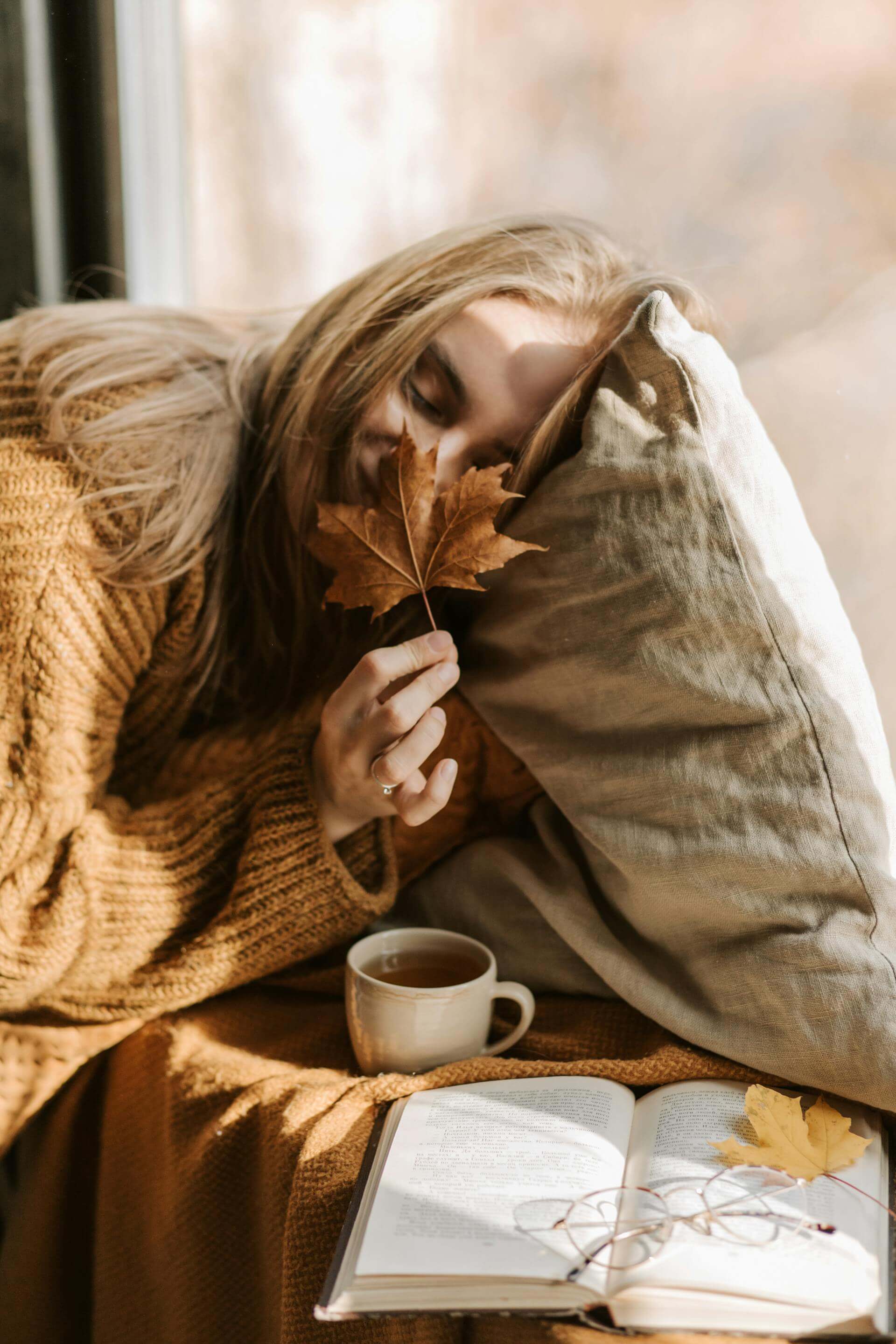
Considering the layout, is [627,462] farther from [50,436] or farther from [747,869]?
[50,436]

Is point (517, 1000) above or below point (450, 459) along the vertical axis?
below

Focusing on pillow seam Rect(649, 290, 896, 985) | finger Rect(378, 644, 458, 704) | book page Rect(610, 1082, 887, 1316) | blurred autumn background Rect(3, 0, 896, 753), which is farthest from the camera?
blurred autumn background Rect(3, 0, 896, 753)

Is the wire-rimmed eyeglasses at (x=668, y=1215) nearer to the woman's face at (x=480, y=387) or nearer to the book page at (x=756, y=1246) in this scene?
the book page at (x=756, y=1246)

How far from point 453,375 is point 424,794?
0.37 meters

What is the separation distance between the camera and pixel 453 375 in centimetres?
86

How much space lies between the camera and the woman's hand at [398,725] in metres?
0.75

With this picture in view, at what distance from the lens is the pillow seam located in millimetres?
672

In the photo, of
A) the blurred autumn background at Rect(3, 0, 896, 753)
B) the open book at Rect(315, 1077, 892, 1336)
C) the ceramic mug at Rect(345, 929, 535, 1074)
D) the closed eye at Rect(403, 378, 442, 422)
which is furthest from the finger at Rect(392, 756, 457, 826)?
the blurred autumn background at Rect(3, 0, 896, 753)

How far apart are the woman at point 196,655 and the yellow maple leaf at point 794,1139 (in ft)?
0.99

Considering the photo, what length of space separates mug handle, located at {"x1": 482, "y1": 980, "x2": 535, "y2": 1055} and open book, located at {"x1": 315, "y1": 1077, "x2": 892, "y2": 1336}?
7cm

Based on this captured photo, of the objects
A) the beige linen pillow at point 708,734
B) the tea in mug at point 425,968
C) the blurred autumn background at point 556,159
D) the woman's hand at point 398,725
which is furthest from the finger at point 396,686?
the blurred autumn background at point 556,159

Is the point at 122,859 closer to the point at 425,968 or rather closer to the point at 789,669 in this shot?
the point at 425,968

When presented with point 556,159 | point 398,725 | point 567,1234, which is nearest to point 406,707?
point 398,725

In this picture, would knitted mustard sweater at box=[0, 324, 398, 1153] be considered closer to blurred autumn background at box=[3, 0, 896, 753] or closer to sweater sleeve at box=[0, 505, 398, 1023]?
sweater sleeve at box=[0, 505, 398, 1023]
